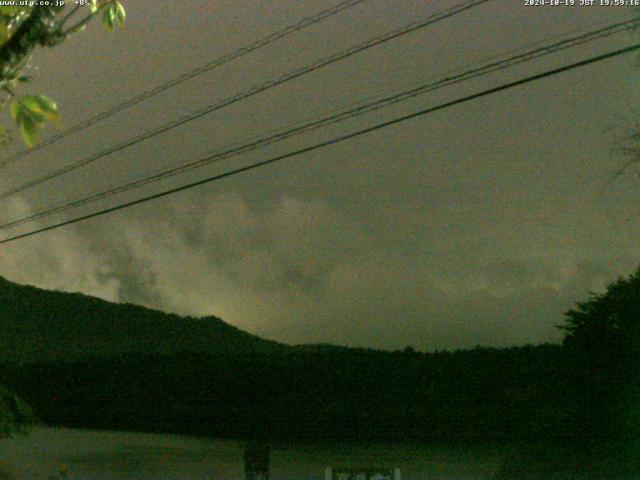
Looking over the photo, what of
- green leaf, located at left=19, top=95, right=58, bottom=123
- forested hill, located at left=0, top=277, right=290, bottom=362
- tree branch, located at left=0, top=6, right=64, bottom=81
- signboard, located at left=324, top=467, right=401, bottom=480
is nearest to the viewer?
green leaf, located at left=19, top=95, right=58, bottom=123

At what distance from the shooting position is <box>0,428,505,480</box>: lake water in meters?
16.0

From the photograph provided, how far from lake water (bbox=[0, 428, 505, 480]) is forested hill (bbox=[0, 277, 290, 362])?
379 centimetres

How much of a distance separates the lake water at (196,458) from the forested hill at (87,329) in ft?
12.4

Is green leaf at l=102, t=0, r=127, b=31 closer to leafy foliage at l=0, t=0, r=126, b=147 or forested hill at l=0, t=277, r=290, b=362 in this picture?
leafy foliage at l=0, t=0, r=126, b=147

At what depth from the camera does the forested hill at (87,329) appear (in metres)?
26.1

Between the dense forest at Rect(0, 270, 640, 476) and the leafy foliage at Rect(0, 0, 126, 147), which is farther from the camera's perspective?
the dense forest at Rect(0, 270, 640, 476)

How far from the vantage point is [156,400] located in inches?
901

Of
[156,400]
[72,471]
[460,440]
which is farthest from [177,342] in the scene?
[460,440]

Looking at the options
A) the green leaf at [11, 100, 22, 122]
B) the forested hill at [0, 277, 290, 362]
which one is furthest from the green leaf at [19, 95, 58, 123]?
the forested hill at [0, 277, 290, 362]

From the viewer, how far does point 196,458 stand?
62.1ft

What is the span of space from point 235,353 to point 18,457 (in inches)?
236

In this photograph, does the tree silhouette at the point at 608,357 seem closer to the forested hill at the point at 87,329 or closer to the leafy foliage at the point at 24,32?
the forested hill at the point at 87,329

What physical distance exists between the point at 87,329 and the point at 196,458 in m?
9.65

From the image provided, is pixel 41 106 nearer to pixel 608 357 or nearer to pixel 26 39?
pixel 26 39
